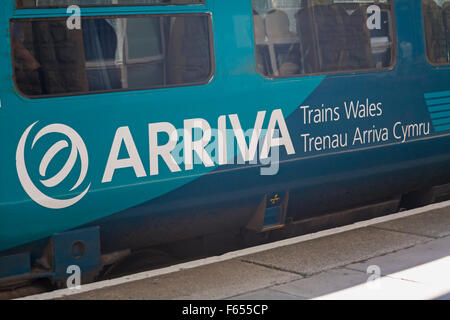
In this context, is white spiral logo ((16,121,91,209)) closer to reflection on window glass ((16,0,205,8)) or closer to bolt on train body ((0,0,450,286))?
bolt on train body ((0,0,450,286))

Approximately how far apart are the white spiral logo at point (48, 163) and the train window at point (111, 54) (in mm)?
265

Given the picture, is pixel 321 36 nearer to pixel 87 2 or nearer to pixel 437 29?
pixel 437 29

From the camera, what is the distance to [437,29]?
693 cm

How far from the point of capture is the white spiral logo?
445cm

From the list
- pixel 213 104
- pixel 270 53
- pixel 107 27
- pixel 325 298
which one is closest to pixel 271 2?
pixel 270 53

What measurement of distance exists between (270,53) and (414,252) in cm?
203

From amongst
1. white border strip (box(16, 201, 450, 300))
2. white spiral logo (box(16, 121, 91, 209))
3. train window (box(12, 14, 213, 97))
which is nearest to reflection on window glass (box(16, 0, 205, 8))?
train window (box(12, 14, 213, 97))

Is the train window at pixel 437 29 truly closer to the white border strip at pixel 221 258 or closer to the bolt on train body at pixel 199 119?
the bolt on train body at pixel 199 119

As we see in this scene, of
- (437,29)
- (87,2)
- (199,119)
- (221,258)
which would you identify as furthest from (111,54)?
(437,29)

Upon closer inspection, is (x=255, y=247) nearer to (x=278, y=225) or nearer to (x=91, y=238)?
(x=278, y=225)

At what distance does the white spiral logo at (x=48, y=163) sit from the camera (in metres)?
4.45

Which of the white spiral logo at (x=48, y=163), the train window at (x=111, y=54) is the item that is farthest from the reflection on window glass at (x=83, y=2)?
the white spiral logo at (x=48, y=163)

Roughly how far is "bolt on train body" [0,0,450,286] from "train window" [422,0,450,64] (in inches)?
1.6

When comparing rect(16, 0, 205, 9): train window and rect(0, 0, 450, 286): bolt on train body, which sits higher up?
rect(16, 0, 205, 9): train window
